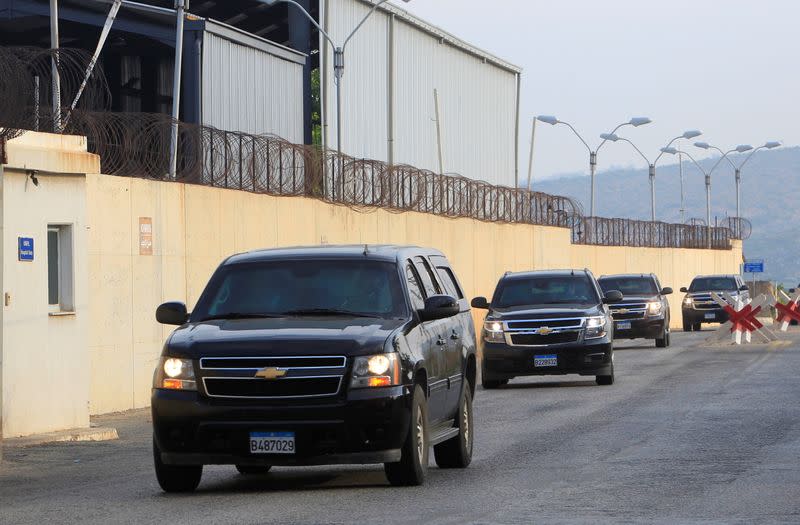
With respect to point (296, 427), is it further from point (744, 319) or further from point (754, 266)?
point (754, 266)

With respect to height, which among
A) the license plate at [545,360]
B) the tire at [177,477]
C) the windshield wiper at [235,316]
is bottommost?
the tire at [177,477]

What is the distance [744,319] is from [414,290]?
28.5 meters

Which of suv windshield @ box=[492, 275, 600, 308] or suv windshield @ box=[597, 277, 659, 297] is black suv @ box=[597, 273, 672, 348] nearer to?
suv windshield @ box=[597, 277, 659, 297]

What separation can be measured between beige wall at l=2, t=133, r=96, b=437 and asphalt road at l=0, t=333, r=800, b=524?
29.9 inches

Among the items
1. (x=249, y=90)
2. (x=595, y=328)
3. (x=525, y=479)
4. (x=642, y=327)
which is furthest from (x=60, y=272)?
(x=249, y=90)

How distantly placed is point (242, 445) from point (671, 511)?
114 inches

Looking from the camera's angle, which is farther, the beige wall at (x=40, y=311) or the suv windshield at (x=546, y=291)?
the suv windshield at (x=546, y=291)

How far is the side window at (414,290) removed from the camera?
13.0m

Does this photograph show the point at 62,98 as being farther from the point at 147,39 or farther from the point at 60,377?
the point at 147,39

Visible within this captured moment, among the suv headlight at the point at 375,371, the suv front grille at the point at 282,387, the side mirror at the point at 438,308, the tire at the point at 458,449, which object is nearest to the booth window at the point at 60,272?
the tire at the point at 458,449

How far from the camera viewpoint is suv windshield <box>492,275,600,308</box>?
86.2ft

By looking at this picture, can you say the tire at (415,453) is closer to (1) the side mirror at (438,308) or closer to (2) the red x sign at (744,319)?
(1) the side mirror at (438,308)

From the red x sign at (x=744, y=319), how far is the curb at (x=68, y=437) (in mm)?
24484

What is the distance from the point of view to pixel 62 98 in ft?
61.6
